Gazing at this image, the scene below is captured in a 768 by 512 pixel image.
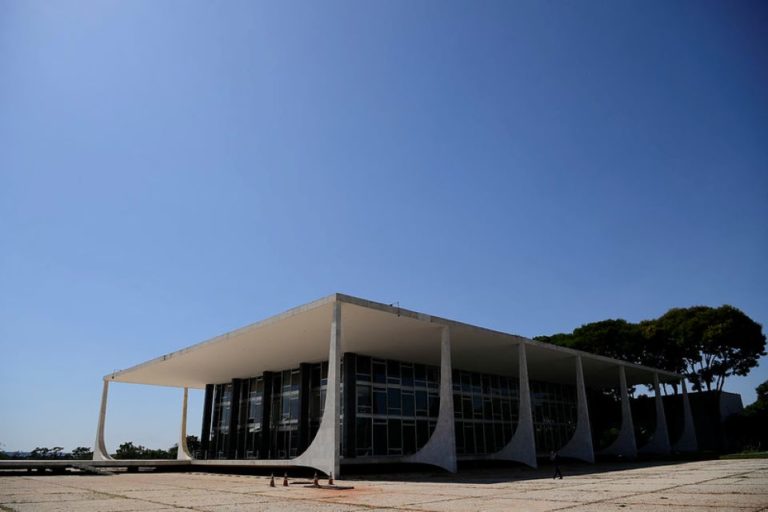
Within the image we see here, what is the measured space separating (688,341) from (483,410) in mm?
22894

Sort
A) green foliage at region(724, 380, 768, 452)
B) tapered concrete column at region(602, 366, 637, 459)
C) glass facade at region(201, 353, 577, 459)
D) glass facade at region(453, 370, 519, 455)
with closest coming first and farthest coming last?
glass facade at region(201, 353, 577, 459), glass facade at region(453, 370, 519, 455), tapered concrete column at region(602, 366, 637, 459), green foliage at region(724, 380, 768, 452)

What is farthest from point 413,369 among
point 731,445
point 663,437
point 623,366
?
point 731,445

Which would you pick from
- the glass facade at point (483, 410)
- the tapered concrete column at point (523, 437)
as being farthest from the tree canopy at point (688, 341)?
the tapered concrete column at point (523, 437)

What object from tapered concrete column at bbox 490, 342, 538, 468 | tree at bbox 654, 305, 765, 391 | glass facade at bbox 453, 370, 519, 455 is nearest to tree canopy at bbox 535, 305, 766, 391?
tree at bbox 654, 305, 765, 391

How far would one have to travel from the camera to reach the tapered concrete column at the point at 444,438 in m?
21.6

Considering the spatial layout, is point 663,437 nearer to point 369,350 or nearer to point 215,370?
point 369,350

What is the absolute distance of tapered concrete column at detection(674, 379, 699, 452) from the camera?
40656 millimetres

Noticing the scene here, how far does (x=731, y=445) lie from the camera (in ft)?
139

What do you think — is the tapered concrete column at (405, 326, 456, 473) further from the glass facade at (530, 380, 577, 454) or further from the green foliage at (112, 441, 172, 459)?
the green foliage at (112, 441, 172, 459)

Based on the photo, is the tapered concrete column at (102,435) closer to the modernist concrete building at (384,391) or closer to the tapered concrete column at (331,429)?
the modernist concrete building at (384,391)

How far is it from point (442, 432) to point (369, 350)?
688 cm

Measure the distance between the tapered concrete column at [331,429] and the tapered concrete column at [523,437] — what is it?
12853 mm

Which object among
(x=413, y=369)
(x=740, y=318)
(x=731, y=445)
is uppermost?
(x=740, y=318)

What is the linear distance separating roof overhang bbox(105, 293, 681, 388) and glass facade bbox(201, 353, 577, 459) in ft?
3.53
